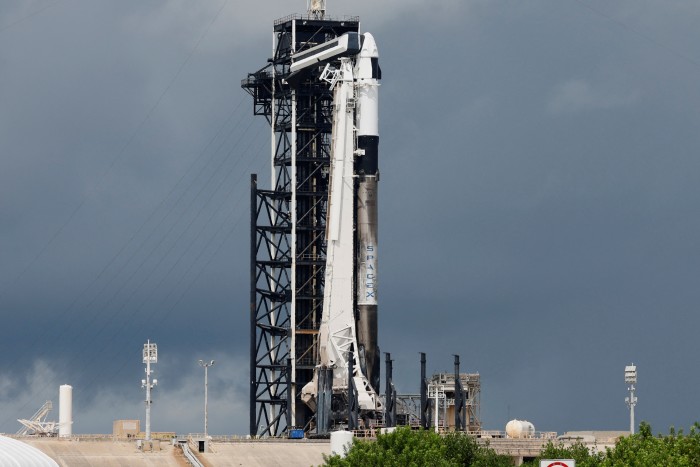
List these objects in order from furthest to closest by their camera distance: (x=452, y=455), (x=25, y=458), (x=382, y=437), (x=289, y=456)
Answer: (x=289, y=456), (x=452, y=455), (x=382, y=437), (x=25, y=458)

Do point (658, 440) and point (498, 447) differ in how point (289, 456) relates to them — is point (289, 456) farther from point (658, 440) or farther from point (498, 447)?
point (658, 440)

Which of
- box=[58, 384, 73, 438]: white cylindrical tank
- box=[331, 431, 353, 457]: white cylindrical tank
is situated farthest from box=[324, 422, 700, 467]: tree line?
box=[58, 384, 73, 438]: white cylindrical tank

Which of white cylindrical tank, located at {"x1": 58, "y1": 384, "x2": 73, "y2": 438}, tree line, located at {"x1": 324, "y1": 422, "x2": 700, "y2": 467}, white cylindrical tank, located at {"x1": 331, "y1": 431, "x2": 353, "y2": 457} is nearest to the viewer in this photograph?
tree line, located at {"x1": 324, "y1": 422, "x2": 700, "y2": 467}

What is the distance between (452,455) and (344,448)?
15385 millimetres

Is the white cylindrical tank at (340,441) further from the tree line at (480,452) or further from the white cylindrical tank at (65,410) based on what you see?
the white cylindrical tank at (65,410)

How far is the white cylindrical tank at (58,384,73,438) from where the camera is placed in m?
192

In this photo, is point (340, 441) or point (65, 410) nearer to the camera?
point (340, 441)

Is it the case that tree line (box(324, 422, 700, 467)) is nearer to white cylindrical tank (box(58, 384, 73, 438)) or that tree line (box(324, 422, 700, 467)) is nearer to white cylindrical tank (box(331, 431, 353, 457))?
white cylindrical tank (box(331, 431, 353, 457))

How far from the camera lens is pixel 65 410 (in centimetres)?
19262

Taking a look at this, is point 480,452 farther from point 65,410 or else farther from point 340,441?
point 65,410

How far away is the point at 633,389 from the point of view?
18462 cm

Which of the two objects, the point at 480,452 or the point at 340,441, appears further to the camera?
the point at 480,452

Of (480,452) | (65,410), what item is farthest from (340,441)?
(65,410)

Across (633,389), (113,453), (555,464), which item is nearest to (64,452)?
(113,453)
